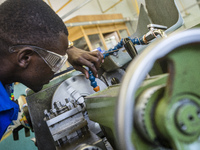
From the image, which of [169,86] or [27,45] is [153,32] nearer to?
[169,86]

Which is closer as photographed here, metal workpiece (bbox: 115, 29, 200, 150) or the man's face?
metal workpiece (bbox: 115, 29, 200, 150)

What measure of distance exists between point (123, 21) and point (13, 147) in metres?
5.01

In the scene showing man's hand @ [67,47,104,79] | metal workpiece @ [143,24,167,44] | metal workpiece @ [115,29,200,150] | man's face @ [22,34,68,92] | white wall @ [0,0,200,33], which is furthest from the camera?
white wall @ [0,0,200,33]

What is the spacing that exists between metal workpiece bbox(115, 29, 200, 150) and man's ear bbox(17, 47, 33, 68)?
69 cm

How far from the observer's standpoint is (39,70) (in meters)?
0.90

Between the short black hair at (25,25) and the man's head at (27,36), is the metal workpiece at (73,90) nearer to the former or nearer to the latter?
the man's head at (27,36)

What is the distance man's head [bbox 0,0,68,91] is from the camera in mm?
783

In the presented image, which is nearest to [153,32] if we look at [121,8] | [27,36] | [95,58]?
[95,58]

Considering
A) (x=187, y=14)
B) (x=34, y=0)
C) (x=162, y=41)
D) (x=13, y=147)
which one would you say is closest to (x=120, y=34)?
(x=187, y=14)

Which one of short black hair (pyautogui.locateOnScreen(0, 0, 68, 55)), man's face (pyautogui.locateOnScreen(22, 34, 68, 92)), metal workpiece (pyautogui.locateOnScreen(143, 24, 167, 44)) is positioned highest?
short black hair (pyautogui.locateOnScreen(0, 0, 68, 55))

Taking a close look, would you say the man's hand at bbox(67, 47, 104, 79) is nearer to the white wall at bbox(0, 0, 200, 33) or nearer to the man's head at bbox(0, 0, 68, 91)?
the man's head at bbox(0, 0, 68, 91)

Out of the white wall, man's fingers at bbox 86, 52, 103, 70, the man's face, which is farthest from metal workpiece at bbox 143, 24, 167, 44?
the white wall

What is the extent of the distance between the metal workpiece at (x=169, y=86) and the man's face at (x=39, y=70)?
693 millimetres

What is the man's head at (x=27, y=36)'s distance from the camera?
30.8 inches
